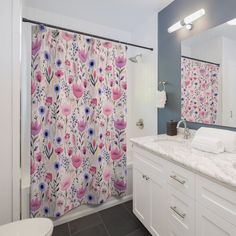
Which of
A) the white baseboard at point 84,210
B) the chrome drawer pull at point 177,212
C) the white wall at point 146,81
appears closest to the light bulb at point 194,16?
the white wall at point 146,81

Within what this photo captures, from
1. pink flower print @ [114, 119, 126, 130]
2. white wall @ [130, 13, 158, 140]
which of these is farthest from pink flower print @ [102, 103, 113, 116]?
white wall @ [130, 13, 158, 140]

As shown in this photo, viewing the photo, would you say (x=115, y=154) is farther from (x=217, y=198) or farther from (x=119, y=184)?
(x=217, y=198)

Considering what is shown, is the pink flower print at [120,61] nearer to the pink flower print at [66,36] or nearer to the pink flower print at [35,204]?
the pink flower print at [66,36]

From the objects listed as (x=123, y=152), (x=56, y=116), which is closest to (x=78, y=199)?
(x=123, y=152)

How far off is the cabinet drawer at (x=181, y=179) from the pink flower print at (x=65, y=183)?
3.43 ft

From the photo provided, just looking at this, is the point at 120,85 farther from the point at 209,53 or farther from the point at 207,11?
the point at 207,11

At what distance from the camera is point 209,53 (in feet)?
5.04

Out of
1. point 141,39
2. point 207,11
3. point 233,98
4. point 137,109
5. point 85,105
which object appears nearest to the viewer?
point 233,98

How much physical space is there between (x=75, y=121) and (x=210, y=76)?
1.41m

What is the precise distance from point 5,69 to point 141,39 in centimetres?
183

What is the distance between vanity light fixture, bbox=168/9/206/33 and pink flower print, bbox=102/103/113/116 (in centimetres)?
108

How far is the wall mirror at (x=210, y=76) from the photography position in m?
1.37

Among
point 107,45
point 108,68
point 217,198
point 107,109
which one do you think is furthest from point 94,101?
point 217,198

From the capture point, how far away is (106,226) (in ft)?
5.39
